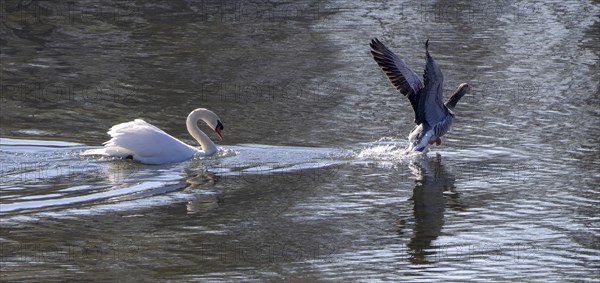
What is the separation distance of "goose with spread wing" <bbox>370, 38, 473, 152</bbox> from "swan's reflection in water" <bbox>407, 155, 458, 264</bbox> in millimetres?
271

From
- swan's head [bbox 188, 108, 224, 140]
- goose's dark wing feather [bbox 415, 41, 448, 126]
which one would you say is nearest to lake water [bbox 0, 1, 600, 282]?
swan's head [bbox 188, 108, 224, 140]

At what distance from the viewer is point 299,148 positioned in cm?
1251

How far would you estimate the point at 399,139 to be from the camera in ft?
43.3

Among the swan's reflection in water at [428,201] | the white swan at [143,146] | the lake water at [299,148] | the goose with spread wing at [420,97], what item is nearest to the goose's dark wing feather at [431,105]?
the goose with spread wing at [420,97]

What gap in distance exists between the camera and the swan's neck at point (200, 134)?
Answer: 12.7 metres

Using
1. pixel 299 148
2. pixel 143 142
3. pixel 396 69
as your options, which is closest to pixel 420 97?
pixel 396 69

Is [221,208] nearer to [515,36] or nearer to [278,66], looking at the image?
[278,66]

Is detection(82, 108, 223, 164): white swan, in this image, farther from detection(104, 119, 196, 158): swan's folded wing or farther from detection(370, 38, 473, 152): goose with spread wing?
detection(370, 38, 473, 152): goose with spread wing

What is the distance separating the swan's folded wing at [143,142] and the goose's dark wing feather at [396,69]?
232cm

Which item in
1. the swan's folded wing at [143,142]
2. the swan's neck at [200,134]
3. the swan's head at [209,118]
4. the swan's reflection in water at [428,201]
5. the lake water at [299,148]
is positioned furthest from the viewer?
the swan's head at [209,118]

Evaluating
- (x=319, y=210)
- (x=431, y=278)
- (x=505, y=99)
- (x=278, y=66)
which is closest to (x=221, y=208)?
(x=319, y=210)

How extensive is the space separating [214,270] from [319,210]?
203 centimetres

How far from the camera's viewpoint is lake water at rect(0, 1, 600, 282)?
8695mm

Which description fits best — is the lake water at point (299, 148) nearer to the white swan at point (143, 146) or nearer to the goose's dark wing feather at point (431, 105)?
the white swan at point (143, 146)
